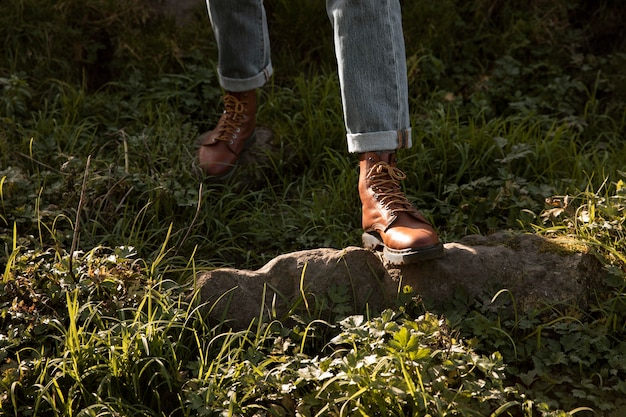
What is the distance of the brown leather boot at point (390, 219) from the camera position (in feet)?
8.23

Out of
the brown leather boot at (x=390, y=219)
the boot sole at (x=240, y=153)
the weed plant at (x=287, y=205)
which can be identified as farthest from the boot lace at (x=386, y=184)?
the boot sole at (x=240, y=153)

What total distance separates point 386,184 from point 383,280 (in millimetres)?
340

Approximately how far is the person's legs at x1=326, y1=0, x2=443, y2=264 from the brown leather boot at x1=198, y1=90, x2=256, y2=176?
834 millimetres

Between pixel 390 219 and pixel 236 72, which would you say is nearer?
pixel 390 219

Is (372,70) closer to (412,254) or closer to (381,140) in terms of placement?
(381,140)

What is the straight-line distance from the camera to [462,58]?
429 cm

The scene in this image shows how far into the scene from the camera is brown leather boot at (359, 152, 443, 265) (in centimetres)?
251

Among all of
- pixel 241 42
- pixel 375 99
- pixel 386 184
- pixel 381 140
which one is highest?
pixel 241 42

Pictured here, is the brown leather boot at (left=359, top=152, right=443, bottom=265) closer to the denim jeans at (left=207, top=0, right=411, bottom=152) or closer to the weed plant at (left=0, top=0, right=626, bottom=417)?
the denim jeans at (left=207, top=0, right=411, bottom=152)

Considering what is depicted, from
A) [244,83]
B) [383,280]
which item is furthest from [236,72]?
[383,280]

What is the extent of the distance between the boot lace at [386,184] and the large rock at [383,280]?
0.21 metres

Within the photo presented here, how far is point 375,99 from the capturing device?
269cm

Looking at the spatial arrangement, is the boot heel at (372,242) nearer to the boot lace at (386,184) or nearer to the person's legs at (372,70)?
the boot lace at (386,184)

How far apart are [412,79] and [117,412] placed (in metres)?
2.48
